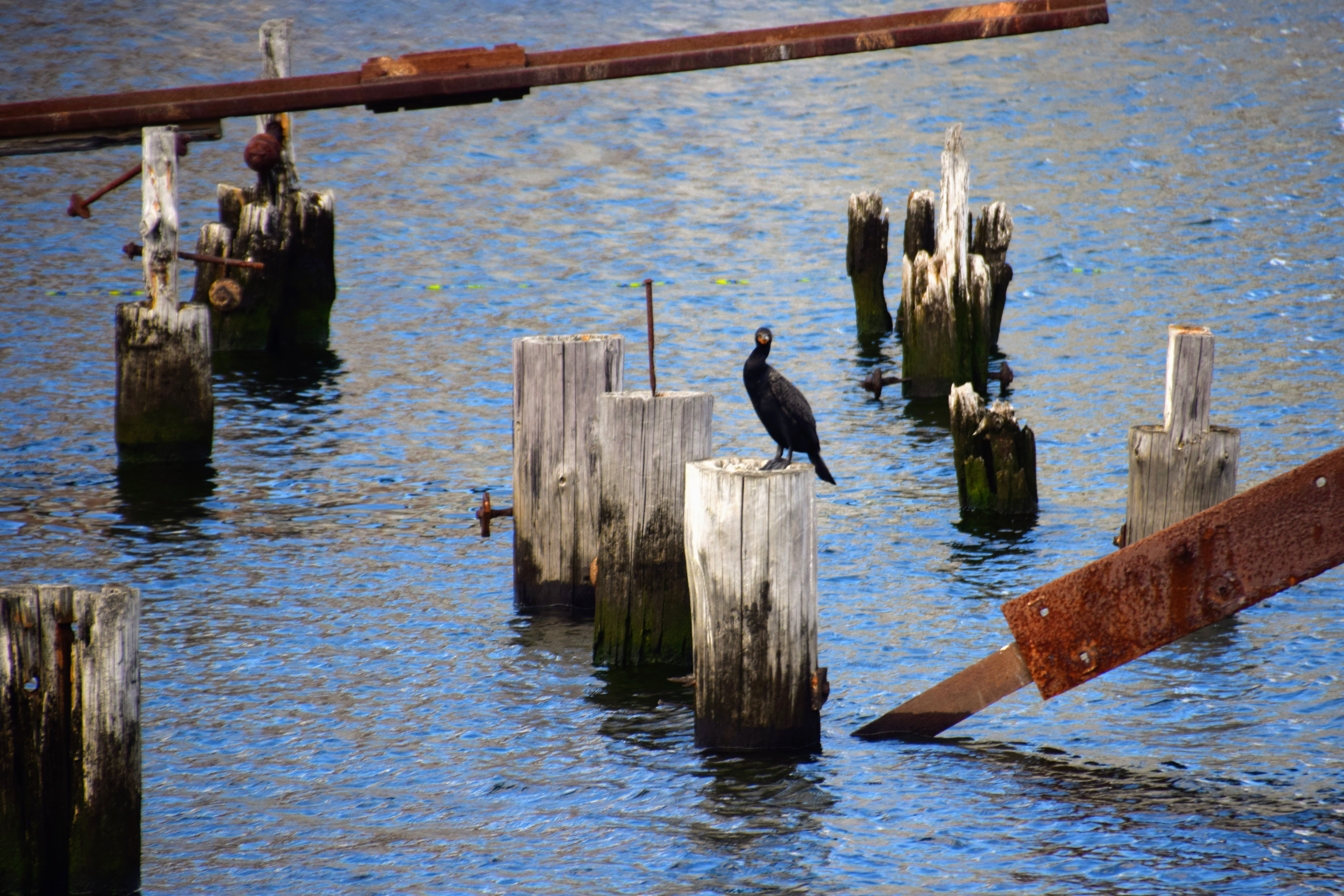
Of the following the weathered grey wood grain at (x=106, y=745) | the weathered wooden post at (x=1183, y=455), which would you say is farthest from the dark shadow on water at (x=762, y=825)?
the weathered wooden post at (x=1183, y=455)

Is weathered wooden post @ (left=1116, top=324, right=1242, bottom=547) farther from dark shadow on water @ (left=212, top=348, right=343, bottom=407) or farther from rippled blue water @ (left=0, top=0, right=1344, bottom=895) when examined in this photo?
dark shadow on water @ (left=212, top=348, right=343, bottom=407)

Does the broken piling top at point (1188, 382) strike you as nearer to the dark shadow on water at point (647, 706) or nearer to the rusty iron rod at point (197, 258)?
the dark shadow on water at point (647, 706)

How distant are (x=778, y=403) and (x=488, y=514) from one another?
2.37 metres

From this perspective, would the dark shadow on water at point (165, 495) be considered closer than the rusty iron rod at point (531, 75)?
No

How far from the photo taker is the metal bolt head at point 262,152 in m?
15.8

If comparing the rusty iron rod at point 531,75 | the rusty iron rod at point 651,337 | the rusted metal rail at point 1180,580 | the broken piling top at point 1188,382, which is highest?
the rusty iron rod at point 531,75

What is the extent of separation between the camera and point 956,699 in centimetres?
719

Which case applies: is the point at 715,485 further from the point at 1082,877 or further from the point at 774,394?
the point at 1082,877

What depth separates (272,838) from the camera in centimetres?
665

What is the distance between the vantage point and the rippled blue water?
6660 mm

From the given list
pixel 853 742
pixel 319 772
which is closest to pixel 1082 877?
pixel 853 742

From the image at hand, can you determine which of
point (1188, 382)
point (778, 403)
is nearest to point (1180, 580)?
point (778, 403)

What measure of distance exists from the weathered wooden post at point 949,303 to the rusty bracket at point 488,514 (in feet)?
20.7

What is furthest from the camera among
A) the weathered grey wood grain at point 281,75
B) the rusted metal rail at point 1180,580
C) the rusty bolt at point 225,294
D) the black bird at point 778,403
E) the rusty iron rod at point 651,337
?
the weathered grey wood grain at point 281,75
